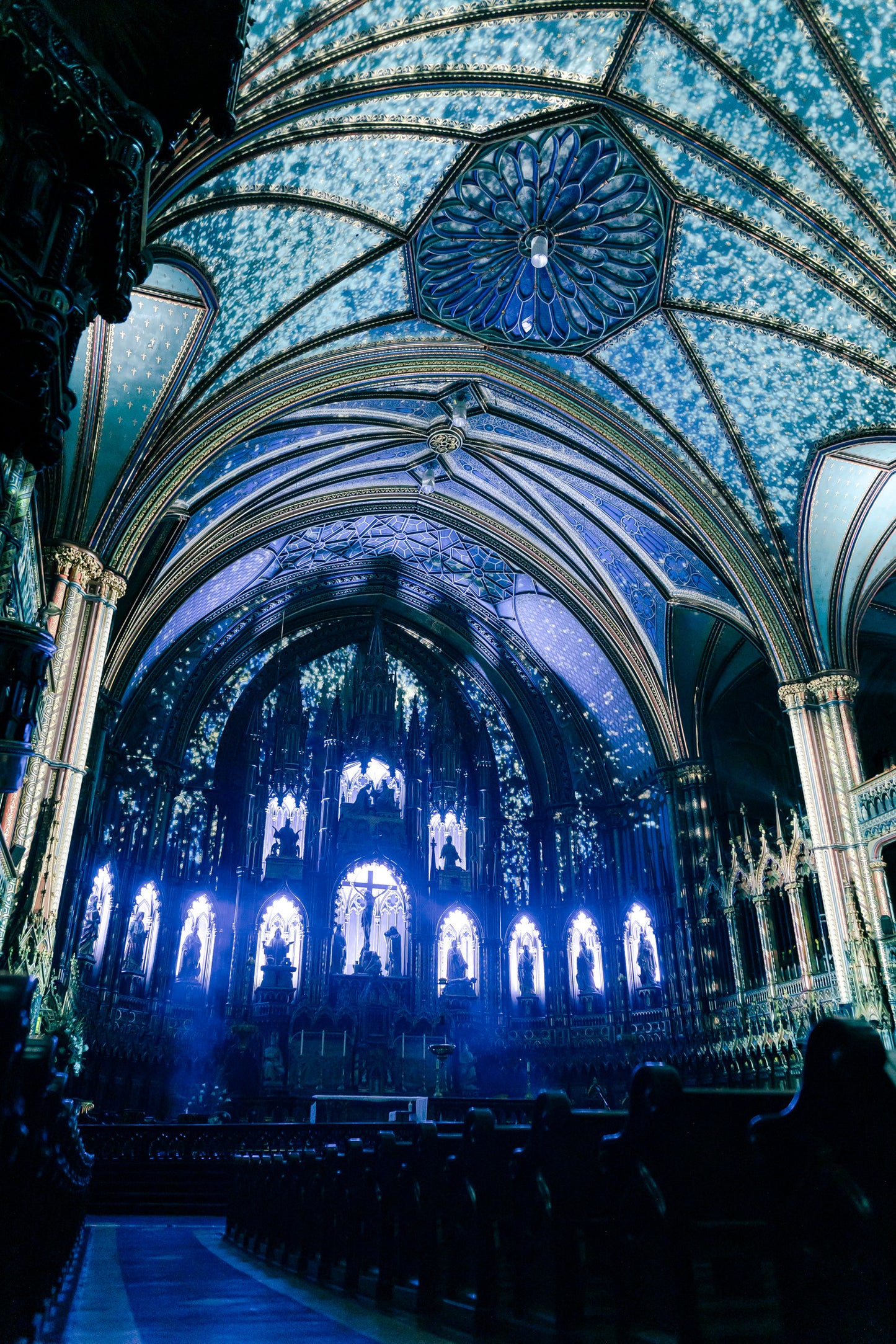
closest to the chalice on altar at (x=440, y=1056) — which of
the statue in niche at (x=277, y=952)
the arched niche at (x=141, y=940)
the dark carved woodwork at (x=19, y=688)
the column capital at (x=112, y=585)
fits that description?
the statue in niche at (x=277, y=952)

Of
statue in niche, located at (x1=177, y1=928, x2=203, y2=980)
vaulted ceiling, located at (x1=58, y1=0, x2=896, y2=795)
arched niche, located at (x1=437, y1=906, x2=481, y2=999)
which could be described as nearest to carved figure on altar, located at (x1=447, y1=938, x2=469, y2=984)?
arched niche, located at (x1=437, y1=906, x2=481, y2=999)

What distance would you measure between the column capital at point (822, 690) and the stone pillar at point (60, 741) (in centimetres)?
1233

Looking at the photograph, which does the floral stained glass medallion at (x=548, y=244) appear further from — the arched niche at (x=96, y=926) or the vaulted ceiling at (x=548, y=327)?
the arched niche at (x=96, y=926)

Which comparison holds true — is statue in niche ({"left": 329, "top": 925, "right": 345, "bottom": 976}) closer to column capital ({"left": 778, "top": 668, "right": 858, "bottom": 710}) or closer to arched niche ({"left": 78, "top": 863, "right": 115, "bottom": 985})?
arched niche ({"left": 78, "top": 863, "right": 115, "bottom": 985})

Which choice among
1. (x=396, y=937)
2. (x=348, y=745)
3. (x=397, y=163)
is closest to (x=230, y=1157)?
(x=396, y=937)

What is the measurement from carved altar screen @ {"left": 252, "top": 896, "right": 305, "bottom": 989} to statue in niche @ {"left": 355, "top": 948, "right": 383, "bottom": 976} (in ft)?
4.73

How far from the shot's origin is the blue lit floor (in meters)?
3.59

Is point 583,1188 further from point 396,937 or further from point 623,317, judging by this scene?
point 396,937

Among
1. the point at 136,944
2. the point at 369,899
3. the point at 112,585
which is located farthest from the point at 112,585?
the point at 369,899

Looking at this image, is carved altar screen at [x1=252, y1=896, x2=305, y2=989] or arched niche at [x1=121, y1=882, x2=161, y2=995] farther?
carved altar screen at [x1=252, y1=896, x2=305, y2=989]

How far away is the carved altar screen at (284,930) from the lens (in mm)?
21766

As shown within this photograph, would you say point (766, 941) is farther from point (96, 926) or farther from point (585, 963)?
point (96, 926)

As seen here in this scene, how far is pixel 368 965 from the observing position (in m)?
22.4

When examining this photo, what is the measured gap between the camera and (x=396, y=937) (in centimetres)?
2292
